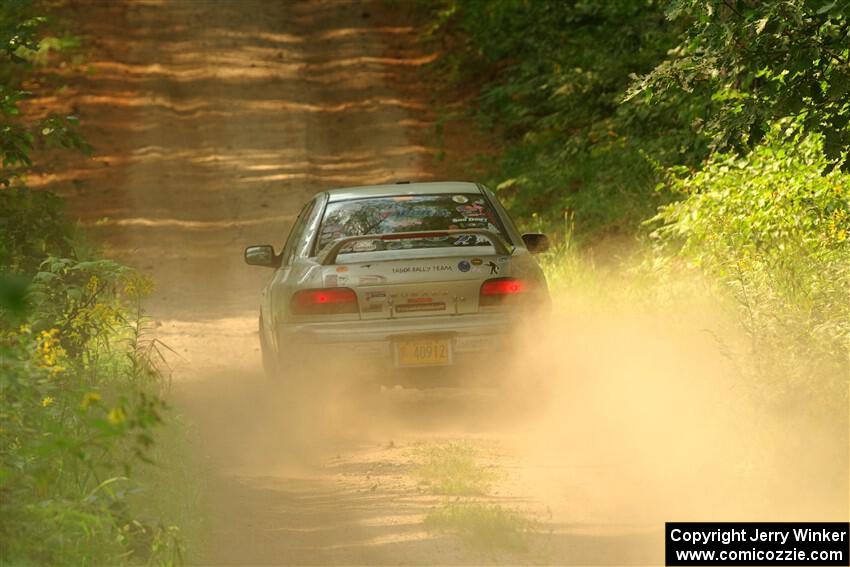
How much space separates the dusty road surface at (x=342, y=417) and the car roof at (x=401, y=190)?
1.54m

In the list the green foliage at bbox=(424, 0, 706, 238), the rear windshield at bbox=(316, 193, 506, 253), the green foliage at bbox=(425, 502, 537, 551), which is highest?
the green foliage at bbox=(424, 0, 706, 238)

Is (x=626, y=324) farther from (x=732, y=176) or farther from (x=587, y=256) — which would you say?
(x=587, y=256)

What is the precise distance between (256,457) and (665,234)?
5340mm

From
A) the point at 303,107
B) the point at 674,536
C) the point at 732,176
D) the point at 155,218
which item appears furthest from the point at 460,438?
the point at 303,107

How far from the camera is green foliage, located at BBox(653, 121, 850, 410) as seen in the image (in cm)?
764

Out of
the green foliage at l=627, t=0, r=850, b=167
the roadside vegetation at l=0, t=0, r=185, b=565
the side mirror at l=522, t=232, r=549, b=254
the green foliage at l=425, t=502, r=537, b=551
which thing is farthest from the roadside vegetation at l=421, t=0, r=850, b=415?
the roadside vegetation at l=0, t=0, r=185, b=565

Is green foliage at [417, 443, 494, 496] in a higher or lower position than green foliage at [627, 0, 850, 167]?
lower

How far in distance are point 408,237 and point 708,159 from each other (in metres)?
5.33

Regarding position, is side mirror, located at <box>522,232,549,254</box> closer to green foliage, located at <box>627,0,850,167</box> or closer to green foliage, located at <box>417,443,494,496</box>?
green foliage, located at <box>627,0,850,167</box>

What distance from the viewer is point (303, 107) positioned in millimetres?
26219

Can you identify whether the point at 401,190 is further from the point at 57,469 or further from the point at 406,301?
the point at 57,469

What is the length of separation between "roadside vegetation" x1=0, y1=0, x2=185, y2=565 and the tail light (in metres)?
2.35

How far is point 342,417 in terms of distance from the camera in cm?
937

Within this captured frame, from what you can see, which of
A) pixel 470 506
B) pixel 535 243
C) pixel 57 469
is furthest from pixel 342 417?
pixel 57 469
